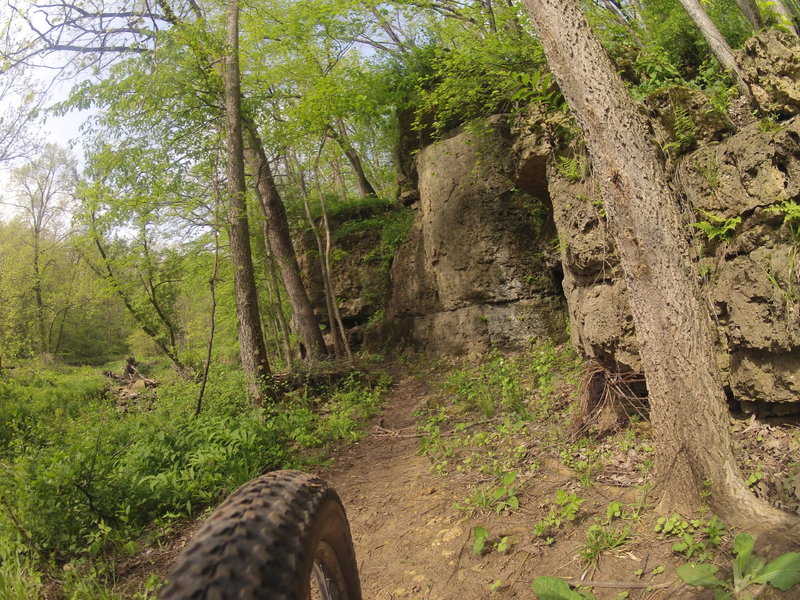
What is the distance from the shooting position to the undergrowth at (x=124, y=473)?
419cm

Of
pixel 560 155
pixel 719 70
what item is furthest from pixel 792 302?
pixel 560 155

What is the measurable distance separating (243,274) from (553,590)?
23.4 feet

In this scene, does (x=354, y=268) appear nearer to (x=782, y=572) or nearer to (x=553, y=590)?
(x=553, y=590)

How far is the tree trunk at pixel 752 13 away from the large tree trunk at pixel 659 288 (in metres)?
3.78

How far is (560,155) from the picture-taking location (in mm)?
6941

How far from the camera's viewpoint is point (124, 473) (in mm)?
5281

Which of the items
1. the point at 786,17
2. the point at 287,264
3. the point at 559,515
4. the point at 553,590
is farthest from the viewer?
the point at 287,264

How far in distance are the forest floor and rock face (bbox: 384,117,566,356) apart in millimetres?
4480

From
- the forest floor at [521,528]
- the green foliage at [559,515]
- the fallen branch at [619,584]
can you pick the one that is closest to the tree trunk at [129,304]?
the forest floor at [521,528]

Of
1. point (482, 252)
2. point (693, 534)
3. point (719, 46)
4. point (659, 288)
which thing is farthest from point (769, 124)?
point (482, 252)

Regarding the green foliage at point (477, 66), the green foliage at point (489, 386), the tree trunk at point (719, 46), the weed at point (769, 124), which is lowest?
the green foliage at point (489, 386)

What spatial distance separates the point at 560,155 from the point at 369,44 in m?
10.5

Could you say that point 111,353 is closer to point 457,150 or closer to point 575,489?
point 457,150

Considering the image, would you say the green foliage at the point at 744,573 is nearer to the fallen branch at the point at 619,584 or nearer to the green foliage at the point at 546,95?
the fallen branch at the point at 619,584
